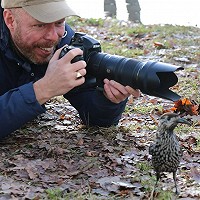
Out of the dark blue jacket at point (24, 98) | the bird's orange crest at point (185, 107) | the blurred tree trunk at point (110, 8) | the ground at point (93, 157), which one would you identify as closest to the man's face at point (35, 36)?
the dark blue jacket at point (24, 98)

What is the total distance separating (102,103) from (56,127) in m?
0.70

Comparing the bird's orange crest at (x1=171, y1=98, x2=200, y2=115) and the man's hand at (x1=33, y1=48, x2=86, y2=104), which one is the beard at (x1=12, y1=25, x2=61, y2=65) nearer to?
the man's hand at (x1=33, y1=48, x2=86, y2=104)

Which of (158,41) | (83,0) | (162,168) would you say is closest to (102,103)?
(162,168)

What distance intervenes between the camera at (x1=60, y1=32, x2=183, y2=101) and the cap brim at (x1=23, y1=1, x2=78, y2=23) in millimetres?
221

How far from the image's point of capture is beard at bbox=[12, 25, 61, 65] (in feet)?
Result: 14.0

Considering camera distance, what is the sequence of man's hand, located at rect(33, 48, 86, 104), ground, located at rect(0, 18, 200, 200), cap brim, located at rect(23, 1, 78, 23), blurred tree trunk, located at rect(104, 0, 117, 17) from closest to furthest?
1. ground, located at rect(0, 18, 200, 200)
2. man's hand, located at rect(33, 48, 86, 104)
3. cap brim, located at rect(23, 1, 78, 23)
4. blurred tree trunk, located at rect(104, 0, 117, 17)

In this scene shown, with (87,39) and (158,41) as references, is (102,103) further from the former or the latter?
(158,41)

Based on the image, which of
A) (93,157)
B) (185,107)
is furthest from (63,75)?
(185,107)

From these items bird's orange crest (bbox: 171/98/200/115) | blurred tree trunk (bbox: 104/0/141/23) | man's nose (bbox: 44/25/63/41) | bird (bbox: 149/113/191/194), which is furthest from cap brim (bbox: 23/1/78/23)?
blurred tree trunk (bbox: 104/0/141/23)

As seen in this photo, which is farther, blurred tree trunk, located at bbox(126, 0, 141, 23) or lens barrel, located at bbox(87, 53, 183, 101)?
blurred tree trunk, located at bbox(126, 0, 141, 23)

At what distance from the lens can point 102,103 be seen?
4570 mm

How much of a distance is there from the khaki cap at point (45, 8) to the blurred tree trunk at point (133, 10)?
10.3 metres

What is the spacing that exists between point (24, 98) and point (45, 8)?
806 millimetres

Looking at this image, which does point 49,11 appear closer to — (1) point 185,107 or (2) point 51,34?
(2) point 51,34
